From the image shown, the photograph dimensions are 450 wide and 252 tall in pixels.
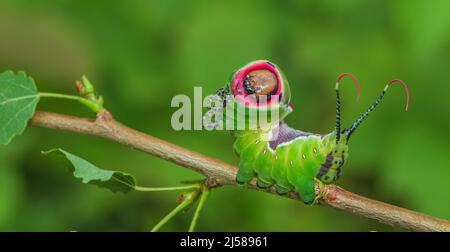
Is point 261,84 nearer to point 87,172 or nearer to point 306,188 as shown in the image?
point 306,188

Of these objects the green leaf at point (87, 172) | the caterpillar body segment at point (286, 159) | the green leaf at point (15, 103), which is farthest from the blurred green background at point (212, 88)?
the caterpillar body segment at point (286, 159)

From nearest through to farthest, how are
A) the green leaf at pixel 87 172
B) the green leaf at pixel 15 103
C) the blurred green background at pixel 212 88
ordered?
the green leaf at pixel 87 172, the green leaf at pixel 15 103, the blurred green background at pixel 212 88

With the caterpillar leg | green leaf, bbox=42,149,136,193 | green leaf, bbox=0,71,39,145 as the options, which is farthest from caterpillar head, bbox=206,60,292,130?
green leaf, bbox=0,71,39,145

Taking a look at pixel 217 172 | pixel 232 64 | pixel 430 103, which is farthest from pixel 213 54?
pixel 217 172

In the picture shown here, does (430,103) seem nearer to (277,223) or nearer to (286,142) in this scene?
(277,223)

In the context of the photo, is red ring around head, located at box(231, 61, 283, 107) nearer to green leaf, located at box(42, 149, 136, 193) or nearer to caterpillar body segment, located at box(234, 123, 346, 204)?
caterpillar body segment, located at box(234, 123, 346, 204)

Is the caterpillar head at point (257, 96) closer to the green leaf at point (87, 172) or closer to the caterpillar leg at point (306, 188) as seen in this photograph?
the caterpillar leg at point (306, 188)

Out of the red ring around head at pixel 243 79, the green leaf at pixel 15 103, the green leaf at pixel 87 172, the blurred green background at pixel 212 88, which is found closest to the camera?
the red ring around head at pixel 243 79
